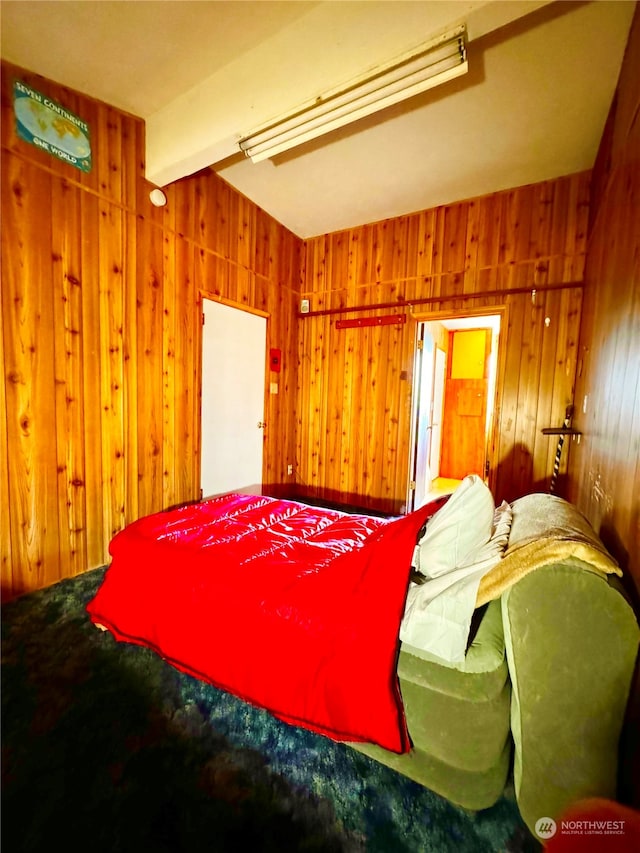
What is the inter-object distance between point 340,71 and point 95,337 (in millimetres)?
2176

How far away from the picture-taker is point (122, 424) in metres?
2.50

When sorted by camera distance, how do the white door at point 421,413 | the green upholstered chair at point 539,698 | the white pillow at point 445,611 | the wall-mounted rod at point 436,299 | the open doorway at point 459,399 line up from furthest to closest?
the open doorway at point 459,399 < the white door at point 421,413 < the wall-mounted rod at point 436,299 < the white pillow at point 445,611 < the green upholstered chair at point 539,698

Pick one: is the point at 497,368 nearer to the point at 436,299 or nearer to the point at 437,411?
the point at 436,299

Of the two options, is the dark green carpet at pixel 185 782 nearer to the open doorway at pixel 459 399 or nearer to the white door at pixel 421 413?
the white door at pixel 421 413

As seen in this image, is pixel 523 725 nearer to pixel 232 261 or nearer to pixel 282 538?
pixel 282 538

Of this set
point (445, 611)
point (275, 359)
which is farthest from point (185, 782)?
point (275, 359)

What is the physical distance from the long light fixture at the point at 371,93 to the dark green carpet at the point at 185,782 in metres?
3.01

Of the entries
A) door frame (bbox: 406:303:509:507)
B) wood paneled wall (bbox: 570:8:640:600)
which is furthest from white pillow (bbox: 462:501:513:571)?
door frame (bbox: 406:303:509:507)

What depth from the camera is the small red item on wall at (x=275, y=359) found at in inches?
150

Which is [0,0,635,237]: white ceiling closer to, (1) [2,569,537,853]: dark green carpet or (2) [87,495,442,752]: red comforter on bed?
(2) [87,495,442,752]: red comforter on bed

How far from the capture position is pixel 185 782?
1.09 meters

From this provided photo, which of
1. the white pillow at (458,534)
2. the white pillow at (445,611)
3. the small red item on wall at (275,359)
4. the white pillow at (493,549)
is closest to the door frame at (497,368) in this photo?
the small red item on wall at (275,359)

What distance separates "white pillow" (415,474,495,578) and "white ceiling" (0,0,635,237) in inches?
82.6

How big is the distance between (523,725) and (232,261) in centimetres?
372
